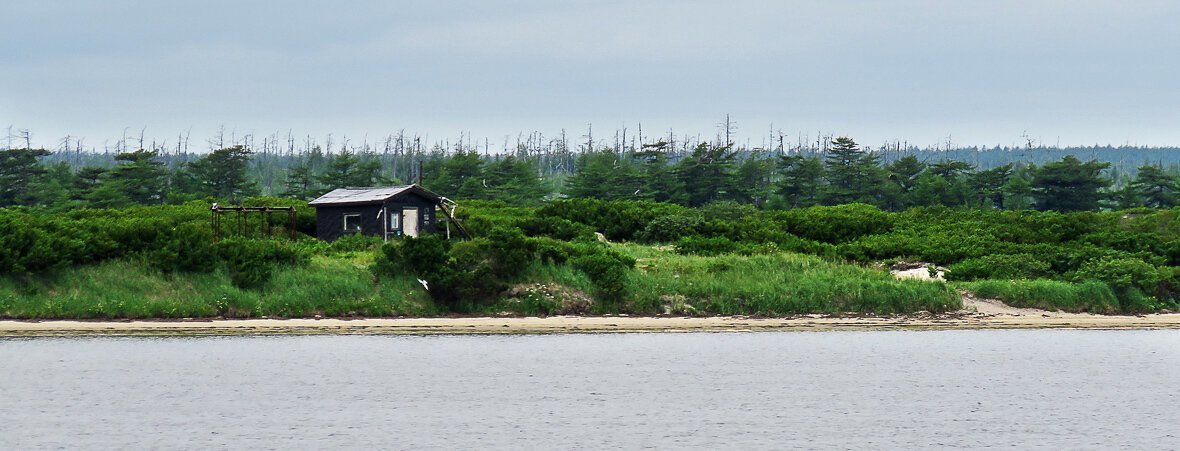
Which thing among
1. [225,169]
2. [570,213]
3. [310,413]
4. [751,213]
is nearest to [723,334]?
[310,413]

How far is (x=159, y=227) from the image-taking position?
3747cm

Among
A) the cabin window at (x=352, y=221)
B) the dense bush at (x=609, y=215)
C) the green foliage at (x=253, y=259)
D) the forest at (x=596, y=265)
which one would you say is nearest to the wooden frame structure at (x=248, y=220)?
the forest at (x=596, y=265)

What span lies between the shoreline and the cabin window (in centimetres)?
1850

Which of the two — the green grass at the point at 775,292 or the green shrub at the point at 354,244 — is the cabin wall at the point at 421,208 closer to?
the green shrub at the point at 354,244

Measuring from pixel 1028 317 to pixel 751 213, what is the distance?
27278mm

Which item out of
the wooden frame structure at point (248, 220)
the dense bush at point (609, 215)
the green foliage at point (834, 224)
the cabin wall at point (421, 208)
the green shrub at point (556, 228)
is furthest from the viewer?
the dense bush at point (609, 215)

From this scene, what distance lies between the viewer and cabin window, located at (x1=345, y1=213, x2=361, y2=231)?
52.8m

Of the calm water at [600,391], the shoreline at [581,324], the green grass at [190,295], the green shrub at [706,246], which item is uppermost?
the green shrub at [706,246]

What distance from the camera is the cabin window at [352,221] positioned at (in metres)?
52.8

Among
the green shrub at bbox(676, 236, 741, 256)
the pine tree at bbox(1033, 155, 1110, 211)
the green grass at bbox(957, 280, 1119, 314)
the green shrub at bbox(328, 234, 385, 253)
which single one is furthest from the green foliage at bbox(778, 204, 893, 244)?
the pine tree at bbox(1033, 155, 1110, 211)

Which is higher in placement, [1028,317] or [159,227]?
[159,227]

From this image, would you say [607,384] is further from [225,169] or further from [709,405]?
[225,169]

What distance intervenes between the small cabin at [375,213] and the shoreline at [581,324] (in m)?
17.8

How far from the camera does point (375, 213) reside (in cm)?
5244
